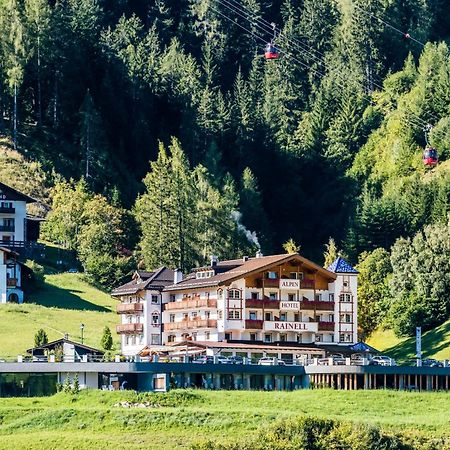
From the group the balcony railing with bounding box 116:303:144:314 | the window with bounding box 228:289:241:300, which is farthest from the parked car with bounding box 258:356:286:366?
the balcony railing with bounding box 116:303:144:314

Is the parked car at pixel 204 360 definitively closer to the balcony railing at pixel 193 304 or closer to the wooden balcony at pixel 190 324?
the wooden balcony at pixel 190 324

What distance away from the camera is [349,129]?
197m

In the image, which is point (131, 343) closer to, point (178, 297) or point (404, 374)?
point (178, 297)

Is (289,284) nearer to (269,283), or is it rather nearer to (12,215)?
(269,283)

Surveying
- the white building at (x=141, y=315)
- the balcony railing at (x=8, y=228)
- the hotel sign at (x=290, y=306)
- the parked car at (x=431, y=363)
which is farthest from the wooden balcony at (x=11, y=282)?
the parked car at (x=431, y=363)

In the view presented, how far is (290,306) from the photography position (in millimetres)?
132875


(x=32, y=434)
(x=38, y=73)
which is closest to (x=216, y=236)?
(x=38, y=73)

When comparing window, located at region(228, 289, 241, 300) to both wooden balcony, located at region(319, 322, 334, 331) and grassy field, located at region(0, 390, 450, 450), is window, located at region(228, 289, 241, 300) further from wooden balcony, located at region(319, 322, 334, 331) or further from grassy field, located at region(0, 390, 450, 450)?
grassy field, located at region(0, 390, 450, 450)

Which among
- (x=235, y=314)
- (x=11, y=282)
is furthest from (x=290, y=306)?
(x=11, y=282)

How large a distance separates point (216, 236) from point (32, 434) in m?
68.8

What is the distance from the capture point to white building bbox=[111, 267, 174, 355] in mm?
138125

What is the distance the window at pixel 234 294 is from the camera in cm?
13138

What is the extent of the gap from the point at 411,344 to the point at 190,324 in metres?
19.9

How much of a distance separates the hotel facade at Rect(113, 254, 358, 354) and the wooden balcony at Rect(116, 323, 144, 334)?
0.26 ft
